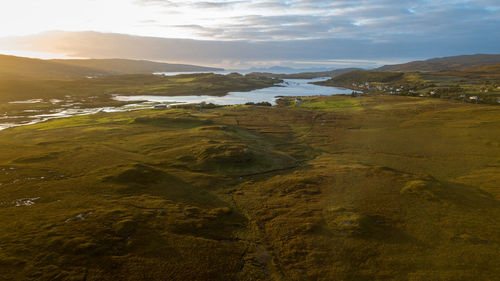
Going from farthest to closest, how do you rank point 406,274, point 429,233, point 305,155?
1. point 305,155
2. point 429,233
3. point 406,274

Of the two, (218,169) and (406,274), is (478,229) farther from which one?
(218,169)

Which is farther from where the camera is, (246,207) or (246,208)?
(246,207)

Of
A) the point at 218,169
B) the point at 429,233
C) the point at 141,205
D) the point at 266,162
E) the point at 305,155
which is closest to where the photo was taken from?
the point at 429,233

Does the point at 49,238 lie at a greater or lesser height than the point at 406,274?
greater

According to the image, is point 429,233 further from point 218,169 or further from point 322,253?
point 218,169

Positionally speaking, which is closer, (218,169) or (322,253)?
(322,253)

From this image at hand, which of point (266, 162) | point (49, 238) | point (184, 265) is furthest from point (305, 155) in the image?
point (49, 238)

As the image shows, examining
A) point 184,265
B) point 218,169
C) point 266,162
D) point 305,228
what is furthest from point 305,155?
point 184,265
